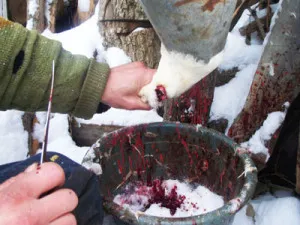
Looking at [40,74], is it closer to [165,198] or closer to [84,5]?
[165,198]

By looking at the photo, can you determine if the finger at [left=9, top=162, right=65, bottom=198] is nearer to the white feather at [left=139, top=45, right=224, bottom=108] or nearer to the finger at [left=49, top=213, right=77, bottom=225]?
the finger at [left=49, top=213, right=77, bottom=225]

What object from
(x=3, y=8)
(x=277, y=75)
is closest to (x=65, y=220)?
(x=277, y=75)

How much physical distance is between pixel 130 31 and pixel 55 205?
57.7 inches

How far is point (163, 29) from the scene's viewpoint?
101 centimetres

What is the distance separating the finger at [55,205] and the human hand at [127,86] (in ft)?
1.78

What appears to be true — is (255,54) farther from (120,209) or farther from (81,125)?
(120,209)

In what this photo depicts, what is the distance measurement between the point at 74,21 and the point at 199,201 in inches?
90.8

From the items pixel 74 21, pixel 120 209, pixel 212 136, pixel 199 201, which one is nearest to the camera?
pixel 120 209

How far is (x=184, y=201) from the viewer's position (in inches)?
62.5

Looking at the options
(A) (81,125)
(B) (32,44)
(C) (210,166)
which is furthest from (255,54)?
(B) (32,44)

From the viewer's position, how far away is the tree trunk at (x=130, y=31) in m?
2.03

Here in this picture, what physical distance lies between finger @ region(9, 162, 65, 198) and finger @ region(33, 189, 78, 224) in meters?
0.02

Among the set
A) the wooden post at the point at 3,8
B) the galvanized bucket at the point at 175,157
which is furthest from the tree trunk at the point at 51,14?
the galvanized bucket at the point at 175,157

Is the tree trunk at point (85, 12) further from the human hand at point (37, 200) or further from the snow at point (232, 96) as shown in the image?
the human hand at point (37, 200)
